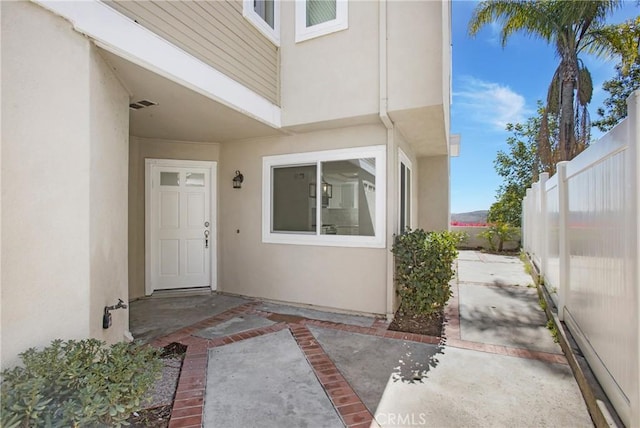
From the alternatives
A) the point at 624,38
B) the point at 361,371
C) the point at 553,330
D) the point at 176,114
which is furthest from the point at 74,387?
the point at 624,38

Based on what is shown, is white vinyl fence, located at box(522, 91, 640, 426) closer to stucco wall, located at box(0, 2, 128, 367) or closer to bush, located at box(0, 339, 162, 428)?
bush, located at box(0, 339, 162, 428)

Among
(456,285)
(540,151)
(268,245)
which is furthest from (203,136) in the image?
(540,151)

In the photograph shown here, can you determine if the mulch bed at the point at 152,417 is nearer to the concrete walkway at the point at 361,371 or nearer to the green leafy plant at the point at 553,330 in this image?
the concrete walkway at the point at 361,371

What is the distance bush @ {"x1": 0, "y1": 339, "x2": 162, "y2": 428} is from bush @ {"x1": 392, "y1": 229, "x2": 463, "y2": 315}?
3.64 metres

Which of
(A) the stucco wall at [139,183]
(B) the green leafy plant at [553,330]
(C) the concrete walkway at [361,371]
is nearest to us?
(C) the concrete walkway at [361,371]

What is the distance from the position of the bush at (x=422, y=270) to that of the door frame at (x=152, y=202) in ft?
12.3

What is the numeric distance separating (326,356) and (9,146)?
343cm

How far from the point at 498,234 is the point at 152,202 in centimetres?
1298

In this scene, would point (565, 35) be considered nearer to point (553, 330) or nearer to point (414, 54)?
point (414, 54)

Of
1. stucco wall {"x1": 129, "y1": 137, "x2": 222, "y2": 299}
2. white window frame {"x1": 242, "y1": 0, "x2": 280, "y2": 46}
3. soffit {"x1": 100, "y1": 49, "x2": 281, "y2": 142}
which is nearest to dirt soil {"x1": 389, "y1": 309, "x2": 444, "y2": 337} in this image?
soffit {"x1": 100, "y1": 49, "x2": 281, "y2": 142}

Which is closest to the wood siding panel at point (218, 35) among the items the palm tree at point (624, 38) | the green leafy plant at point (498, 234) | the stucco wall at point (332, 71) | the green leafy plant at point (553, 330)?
the stucco wall at point (332, 71)

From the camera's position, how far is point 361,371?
3410 mm

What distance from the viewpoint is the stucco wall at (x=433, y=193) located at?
886 centimetres

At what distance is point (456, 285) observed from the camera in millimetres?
7402
